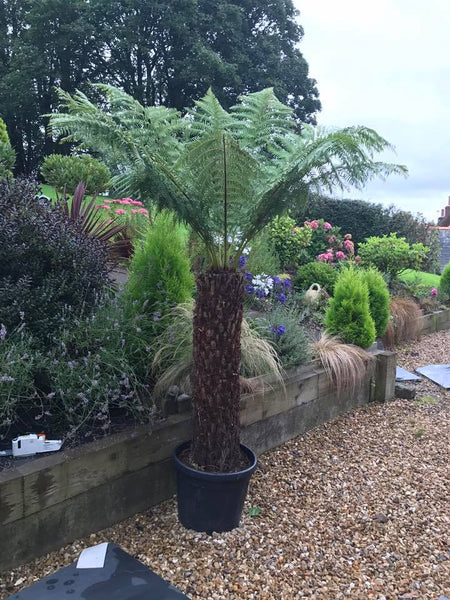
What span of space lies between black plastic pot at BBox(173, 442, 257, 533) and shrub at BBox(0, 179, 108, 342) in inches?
48.2

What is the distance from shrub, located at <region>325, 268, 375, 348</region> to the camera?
179 inches

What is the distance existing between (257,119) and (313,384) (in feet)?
6.64

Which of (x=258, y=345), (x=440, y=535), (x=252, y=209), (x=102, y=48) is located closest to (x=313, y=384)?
(x=258, y=345)

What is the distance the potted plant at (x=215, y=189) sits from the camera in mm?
2377

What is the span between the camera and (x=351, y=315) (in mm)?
4578

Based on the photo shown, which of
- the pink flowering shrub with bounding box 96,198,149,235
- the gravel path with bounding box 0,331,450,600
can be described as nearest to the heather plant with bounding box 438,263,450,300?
the pink flowering shrub with bounding box 96,198,149,235

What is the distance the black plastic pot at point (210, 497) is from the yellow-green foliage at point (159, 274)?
1275 mm

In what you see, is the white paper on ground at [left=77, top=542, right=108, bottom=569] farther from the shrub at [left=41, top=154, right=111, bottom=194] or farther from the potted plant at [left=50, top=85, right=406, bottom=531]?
the shrub at [left=41, top=154, right=111, bottom=194]

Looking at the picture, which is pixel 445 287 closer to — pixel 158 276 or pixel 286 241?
pixel 286 241

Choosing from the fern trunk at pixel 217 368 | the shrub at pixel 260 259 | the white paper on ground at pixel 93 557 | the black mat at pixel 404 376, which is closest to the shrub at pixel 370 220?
the shrub at pixel 260 259

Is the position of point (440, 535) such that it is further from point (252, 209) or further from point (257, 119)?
point (257, 119)

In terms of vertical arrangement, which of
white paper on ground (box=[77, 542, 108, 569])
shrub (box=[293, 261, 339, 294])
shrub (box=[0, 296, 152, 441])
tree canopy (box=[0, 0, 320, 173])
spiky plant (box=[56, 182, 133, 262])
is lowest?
white paper on ground (box=[77, 542, 108, 569])

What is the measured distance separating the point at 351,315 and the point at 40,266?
Result: 108 inches

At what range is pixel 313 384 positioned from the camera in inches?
150
